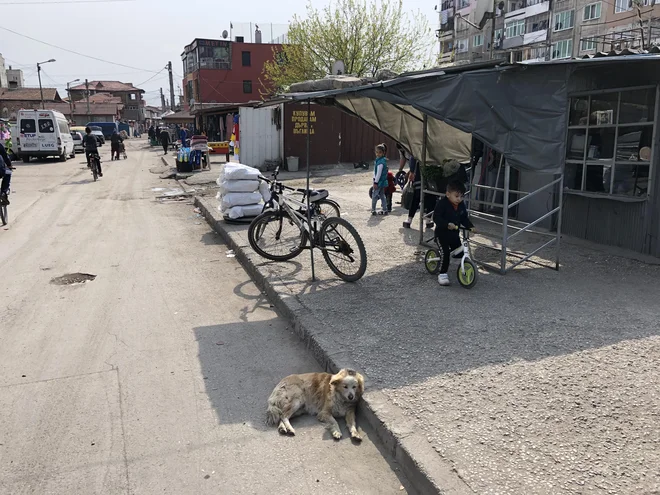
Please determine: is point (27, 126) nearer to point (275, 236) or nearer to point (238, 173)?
point (238, 173)

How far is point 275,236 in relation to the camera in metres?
7.76

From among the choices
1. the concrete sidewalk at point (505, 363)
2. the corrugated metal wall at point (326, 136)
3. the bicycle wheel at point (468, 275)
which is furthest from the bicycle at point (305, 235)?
the corrugated metal wall at point (326, 136)

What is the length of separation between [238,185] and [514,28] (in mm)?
56629

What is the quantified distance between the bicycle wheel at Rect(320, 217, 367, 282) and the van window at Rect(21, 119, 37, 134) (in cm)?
2664

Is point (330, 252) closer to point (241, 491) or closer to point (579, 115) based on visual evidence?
point (241, 491)

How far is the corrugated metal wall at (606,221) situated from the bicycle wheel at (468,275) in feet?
9.59

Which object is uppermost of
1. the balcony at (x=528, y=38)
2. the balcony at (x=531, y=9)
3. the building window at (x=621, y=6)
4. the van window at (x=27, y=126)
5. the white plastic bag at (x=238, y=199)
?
the balcony at (x=531, y=9)

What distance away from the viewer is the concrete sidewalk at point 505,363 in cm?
291

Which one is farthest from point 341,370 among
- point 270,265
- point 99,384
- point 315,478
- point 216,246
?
point 216,246

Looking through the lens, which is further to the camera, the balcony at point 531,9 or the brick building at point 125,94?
the brick building at point 125,94

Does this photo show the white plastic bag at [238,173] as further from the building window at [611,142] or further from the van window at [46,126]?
the van window at [46,126]

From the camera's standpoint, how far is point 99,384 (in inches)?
166

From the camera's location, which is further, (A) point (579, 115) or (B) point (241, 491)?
(A) point (579, 115)

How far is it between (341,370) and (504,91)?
3.93 metres
